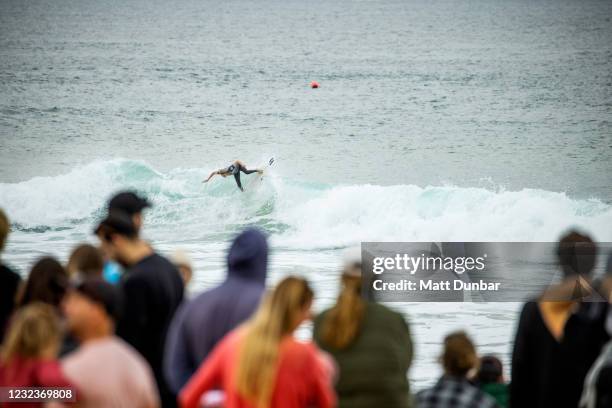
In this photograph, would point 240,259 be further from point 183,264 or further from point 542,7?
point 542,7

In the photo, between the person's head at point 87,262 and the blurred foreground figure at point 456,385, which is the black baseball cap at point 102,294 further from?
the blurred foreground figure at point 456,385

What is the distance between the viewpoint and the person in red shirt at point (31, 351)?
3.09m

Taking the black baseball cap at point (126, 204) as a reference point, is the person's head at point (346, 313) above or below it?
below

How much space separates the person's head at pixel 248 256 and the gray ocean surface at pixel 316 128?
513 cm

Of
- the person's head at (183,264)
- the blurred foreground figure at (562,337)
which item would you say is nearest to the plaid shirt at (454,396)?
the blurred foreground figure at (562,337)

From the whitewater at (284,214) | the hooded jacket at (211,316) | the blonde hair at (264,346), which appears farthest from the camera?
the whitewater at (284,214)

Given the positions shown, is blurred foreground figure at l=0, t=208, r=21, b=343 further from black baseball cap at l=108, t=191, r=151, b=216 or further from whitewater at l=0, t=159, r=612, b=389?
whitewater at l=0, t=159, r=612, b=389

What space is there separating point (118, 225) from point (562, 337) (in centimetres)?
187

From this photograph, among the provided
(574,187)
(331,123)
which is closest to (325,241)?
(574,187)

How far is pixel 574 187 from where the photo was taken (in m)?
35.0

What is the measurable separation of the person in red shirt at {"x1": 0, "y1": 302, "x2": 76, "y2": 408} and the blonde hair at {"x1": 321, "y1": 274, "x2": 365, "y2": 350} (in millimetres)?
1046

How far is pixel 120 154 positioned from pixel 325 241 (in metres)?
19.1

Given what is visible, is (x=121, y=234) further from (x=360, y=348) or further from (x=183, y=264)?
(x=360, y=348)

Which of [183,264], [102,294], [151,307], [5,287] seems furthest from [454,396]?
[5,287]
